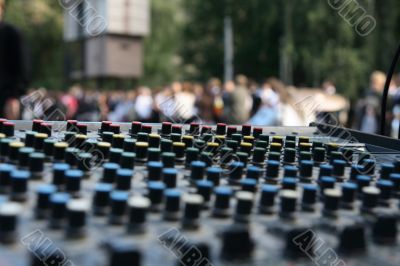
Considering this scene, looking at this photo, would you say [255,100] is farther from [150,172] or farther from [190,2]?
[190,2]

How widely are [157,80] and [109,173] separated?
33.1 metres

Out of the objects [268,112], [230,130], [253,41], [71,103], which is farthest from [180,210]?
[253,41]

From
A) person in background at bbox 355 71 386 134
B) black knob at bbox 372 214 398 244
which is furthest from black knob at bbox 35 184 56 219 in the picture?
person in background at bbox 355 71 386 134

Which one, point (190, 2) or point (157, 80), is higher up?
point (190, 2)

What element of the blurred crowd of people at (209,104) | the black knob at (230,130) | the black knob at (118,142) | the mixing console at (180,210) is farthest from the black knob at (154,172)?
the blurred crowd of people at (209,104)

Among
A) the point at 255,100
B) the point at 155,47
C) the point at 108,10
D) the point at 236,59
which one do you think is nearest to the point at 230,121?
the point at 255,100

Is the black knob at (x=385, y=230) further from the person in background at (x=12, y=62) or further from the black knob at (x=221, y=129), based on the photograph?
the person in background at (x=12, y=62)

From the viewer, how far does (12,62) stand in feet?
13.0

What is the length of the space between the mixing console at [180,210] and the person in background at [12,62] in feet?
9.70

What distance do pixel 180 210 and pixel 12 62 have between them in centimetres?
345

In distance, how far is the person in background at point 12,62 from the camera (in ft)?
12.9

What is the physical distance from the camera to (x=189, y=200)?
2.57 ft

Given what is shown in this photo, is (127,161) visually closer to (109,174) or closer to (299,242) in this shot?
(109,174)

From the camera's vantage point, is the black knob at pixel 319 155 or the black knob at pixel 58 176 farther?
the black knob at pixel 319 155
